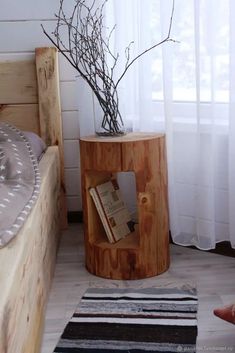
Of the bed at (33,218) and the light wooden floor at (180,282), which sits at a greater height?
the bed at (33,218)

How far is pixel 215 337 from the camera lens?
53.0 inches

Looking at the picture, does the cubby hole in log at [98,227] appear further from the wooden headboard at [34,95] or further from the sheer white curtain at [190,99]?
the wooden headboard at [34,95]

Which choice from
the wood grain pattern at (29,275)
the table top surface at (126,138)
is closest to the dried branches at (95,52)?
the table top surface at (126,138)

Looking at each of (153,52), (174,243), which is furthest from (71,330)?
(153,52)

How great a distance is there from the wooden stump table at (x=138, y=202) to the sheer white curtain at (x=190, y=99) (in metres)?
0.18

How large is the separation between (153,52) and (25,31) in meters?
0.70

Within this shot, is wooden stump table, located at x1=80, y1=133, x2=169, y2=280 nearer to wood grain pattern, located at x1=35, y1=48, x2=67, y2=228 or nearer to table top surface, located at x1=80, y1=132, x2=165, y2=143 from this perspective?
table top surface, located at x1=80, y1=132, x2=165, y2=143

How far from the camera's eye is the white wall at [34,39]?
219cm

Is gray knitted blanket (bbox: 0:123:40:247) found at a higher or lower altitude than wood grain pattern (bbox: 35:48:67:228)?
lower

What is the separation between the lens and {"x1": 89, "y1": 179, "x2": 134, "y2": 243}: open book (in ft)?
6.05

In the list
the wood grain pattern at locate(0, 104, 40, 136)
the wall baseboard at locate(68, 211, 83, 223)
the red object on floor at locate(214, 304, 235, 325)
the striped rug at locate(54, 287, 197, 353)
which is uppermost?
the wood grain pattern at locate(0, 104, 40, 136)

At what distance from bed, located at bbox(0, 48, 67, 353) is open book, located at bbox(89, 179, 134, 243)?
0.19m

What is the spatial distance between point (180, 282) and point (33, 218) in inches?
28.5

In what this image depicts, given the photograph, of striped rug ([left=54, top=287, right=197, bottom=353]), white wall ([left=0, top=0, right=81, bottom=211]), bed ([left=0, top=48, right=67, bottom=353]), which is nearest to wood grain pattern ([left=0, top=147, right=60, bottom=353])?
bed ([left=0, top=48, right=67, bottom=353])
